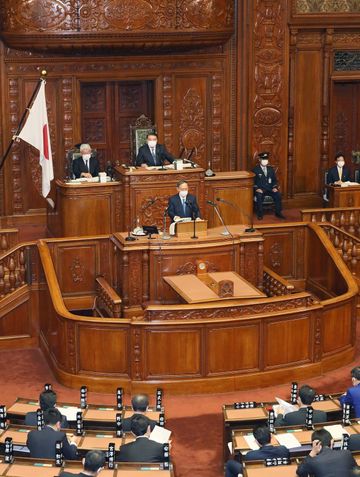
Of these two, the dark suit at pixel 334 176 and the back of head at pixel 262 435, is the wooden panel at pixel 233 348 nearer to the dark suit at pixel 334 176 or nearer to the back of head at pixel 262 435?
the back of head at pixel 262 435

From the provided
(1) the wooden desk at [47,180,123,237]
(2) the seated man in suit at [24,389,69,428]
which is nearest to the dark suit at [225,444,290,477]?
(2) the seated man in suit at [24,389,69,428]

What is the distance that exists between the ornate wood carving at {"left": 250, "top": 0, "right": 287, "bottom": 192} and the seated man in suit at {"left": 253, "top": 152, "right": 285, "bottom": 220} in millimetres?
725

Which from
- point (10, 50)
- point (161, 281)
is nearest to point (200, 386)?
point (161, 281)

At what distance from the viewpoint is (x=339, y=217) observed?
50.9 ft

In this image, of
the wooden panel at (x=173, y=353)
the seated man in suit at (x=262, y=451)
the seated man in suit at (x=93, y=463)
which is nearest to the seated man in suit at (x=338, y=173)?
the wooden panel at (x=173, y=353)

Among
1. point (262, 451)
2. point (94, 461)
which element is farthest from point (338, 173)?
point (94, 461)

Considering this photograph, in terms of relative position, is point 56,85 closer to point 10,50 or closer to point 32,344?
point 10,50

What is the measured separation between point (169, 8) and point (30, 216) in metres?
4.05

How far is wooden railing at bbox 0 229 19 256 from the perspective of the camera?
14094mm

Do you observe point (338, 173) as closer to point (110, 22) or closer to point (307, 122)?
point (307, 122)

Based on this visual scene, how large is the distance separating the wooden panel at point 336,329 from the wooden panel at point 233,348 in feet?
3.28

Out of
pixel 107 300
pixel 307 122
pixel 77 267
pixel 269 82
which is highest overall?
pixel 269 82

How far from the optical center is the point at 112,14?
52.8ft

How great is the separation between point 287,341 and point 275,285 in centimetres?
192
